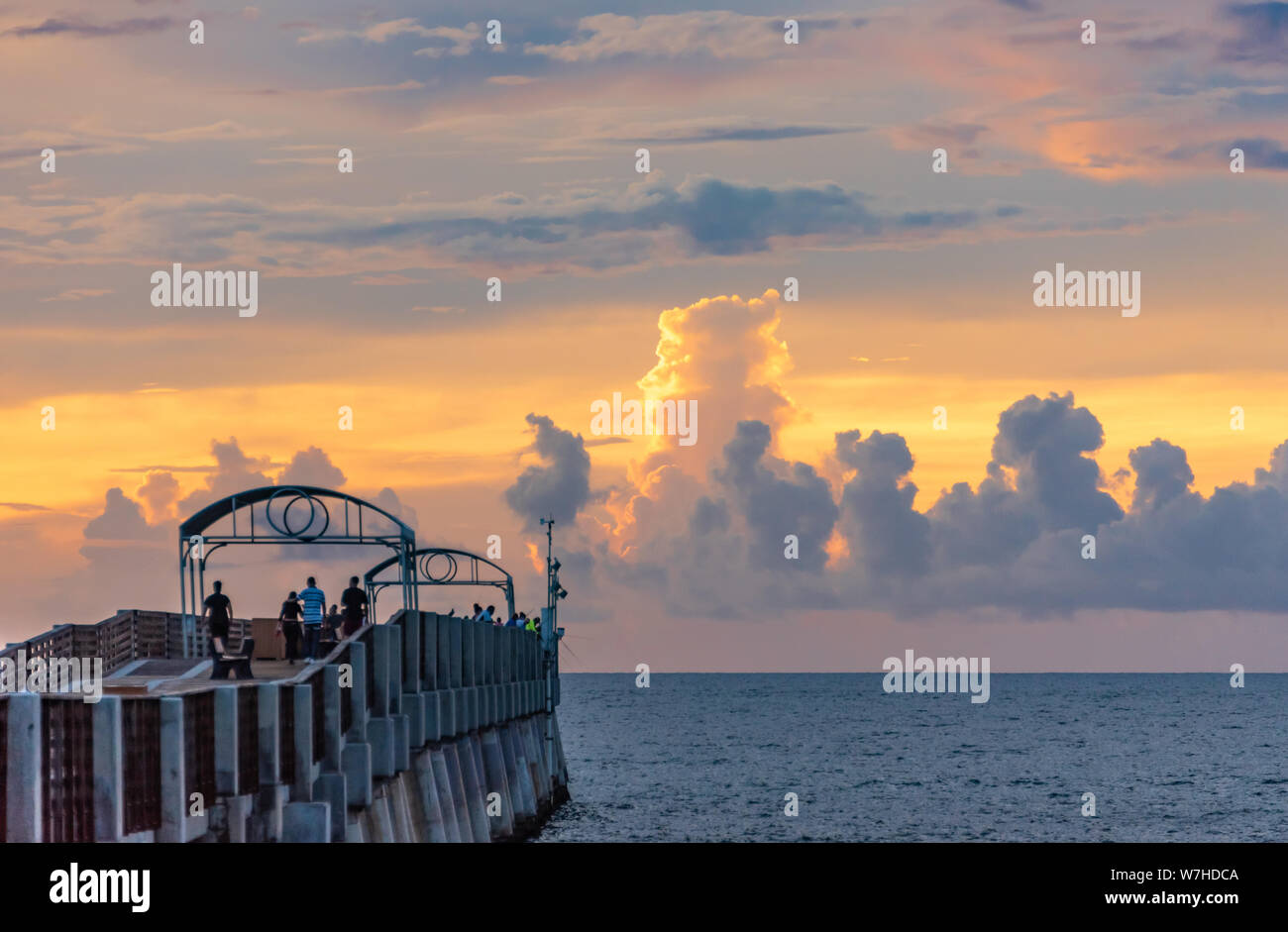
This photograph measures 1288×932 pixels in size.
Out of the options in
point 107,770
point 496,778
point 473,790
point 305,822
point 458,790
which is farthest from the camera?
point 496,778

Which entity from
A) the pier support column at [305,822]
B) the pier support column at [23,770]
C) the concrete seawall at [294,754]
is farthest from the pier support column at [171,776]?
the pier support column at [305,822]

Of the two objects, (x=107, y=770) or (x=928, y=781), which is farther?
(x=928, y=781)

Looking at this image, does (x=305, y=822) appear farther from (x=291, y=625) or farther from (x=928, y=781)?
(x=928, y=781)

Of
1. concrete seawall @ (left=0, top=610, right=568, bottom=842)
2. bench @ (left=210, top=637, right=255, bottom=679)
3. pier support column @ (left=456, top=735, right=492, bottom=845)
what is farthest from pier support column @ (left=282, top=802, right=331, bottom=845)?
pier support column @ (left=456, top=735, right=492, bottom=845)

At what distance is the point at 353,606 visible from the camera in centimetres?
3562

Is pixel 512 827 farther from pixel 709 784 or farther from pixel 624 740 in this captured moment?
pixel 624 740

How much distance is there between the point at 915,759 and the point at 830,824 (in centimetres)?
4472

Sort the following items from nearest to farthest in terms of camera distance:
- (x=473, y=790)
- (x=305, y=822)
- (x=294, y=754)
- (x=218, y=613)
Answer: (x=305, y=822) < (x=294, y=754) < (x=218, y=613) < (x=473, y=790)

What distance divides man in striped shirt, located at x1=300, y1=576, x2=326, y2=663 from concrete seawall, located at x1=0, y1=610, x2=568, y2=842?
2.09 meters

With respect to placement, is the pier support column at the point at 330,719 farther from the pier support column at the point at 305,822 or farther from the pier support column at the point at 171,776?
the pier support column at the point at 171,776

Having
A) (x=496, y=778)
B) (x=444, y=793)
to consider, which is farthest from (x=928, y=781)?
(x=444, y=793)

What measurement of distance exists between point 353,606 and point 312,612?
0.97 m
